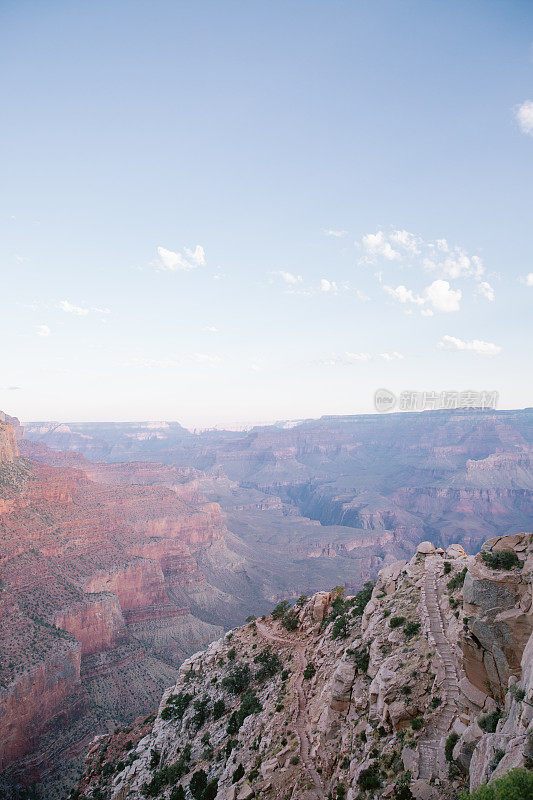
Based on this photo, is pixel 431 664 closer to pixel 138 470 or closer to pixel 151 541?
pixel 151 541

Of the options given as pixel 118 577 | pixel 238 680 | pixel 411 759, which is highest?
pixel 411 759

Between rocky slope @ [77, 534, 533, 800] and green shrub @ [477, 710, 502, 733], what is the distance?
0.11 ft

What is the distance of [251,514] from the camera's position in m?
188

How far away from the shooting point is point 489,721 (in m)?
11.5

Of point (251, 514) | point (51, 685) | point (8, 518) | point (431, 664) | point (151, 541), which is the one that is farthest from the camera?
point (251, 514)

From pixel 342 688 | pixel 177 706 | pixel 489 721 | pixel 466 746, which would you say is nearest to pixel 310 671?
pixel 342 688

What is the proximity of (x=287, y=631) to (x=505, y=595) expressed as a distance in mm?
22030

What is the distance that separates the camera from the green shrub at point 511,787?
690 centimetres

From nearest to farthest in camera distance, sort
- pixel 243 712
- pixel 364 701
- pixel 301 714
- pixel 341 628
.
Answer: pixel 364 701 < pixel 301 714 < pixel 243 712 < pixel 341 628

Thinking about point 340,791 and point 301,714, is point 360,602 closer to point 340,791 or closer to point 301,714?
point 301,714

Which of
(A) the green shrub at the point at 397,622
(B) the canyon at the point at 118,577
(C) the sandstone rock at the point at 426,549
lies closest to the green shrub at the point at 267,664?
(A) the green shrub at the point at 397,622

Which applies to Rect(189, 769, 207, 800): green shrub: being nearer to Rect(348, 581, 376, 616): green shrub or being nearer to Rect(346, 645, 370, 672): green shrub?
Rect(346, 645, 370, 672): green shrub

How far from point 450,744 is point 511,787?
6528 mm

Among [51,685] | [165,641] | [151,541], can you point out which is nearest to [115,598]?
[165,641]
